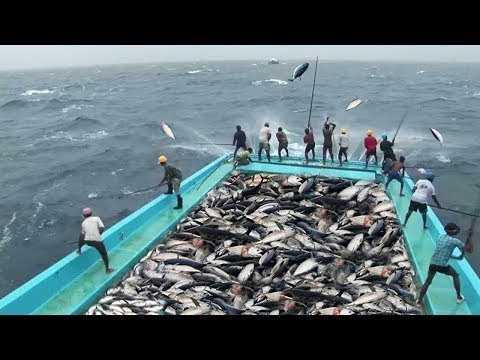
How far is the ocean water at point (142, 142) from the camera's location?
20.7 m

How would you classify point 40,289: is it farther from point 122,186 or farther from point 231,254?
point 122,186

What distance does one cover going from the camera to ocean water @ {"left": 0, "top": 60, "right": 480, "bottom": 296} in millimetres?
20703

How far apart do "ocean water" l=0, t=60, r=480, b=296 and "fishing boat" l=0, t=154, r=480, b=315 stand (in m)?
6.29

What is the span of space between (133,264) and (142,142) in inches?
1163

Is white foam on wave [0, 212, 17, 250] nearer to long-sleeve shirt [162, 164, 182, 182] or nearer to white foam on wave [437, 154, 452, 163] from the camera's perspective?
long-sleeve shirt [162, 164, 182, 182]

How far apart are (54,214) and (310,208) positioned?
584 inches


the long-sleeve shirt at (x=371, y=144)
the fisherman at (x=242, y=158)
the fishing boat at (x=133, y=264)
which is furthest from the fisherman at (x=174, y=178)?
the long-sleeve shirt at (x=371, y=144)

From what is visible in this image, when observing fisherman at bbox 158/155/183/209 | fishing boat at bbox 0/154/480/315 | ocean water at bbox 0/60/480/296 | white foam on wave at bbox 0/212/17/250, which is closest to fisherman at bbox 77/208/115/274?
fishing boat at bbox 0/154/480/315

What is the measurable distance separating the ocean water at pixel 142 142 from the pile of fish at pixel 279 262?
23.5ft

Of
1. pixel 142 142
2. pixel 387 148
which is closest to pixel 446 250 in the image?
pixel 387 148

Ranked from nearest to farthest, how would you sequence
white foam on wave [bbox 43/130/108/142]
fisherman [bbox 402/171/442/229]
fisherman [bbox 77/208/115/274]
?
fisherman [bbox 77/208/115/274] → fisherman [bbox 402/171/442/229] → white foam on wave [bbox 43/130/108/142]

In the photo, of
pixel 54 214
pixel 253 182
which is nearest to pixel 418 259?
pixel 253 182

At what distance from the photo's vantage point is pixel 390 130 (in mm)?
40312

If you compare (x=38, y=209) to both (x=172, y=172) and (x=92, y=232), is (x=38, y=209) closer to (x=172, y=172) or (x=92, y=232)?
(x=172, y=172)
